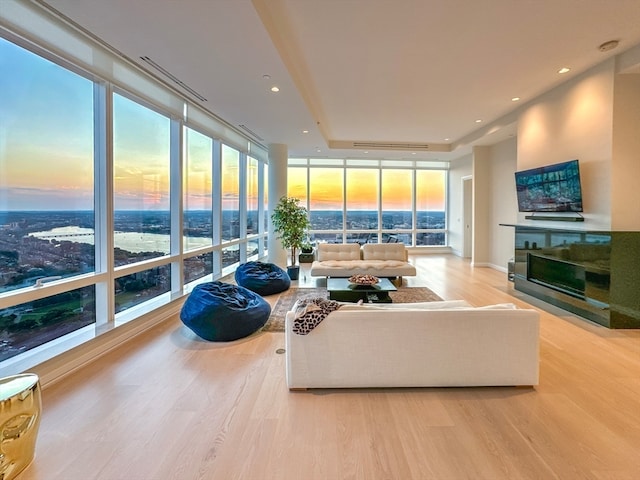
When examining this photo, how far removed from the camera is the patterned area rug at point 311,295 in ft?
15.0

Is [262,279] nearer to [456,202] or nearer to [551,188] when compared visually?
[551,188]

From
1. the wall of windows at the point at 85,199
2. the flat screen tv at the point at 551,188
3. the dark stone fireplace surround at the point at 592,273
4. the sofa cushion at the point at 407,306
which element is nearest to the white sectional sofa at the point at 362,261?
the dark stone fireplace surround at the point at 592,273

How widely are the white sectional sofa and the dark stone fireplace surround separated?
212 centimetres

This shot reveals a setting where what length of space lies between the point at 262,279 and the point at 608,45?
5.55 metres

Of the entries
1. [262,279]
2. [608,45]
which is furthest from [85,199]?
[608,45]

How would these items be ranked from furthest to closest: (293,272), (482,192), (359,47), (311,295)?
(482,192)
(293,272)
(311,295)
(359,47)

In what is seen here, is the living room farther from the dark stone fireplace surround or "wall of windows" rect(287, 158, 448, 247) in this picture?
"wall of windows" rect(287, 158, 448, 247)

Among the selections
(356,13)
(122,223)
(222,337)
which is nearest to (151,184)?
(122,223)

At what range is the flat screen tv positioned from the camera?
4.57 m

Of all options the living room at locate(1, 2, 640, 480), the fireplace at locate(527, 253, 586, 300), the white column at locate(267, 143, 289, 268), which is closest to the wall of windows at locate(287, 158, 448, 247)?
the white column at locate(267, 143, 289, 268)

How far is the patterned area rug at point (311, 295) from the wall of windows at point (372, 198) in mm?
4997

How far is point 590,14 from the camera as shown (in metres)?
3.21

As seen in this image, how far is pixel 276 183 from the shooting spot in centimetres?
800

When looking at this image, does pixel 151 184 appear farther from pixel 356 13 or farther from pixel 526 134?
pixel 526 134
